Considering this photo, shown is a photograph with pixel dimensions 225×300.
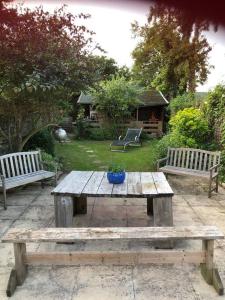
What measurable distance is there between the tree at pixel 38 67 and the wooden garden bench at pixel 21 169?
86 centimetres

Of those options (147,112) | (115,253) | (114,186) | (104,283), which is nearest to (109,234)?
(115,253)

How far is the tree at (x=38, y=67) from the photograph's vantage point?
5488 mm

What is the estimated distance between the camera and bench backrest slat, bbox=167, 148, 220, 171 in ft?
20.5

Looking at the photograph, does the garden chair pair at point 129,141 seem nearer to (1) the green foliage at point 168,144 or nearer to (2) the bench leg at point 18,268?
(1) the green foliage at point 168,144

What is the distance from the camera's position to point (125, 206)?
5227mm

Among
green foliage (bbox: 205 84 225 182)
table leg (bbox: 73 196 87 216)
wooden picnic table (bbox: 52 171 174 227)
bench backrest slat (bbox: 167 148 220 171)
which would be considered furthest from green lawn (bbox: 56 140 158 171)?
wooden picnic table (bbox: 52 171 174 227)

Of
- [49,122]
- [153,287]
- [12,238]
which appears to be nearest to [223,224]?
[153,287]

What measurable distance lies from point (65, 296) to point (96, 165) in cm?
666

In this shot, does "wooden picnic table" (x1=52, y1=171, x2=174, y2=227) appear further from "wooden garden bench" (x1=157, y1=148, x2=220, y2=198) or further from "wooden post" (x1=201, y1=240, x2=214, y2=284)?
"wooden garden bench" (x1=157, y1=148, x2=220, y2=198)

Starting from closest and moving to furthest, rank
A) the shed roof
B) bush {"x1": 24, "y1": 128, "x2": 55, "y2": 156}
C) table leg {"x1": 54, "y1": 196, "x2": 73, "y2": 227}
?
1. table leg {"x1": 54, "y1": 196, "x2": 73, "y2": 227}
2. bush {"x1": 24, "y1": 128, "x2": 55, "y2": 156}
3. the shed roof

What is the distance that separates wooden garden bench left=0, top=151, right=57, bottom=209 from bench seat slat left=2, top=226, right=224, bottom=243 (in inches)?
100

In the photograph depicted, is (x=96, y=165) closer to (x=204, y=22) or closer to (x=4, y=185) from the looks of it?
(x=4, y=185)

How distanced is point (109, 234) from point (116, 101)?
13989 millimetres

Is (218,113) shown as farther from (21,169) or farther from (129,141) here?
(129,141)
